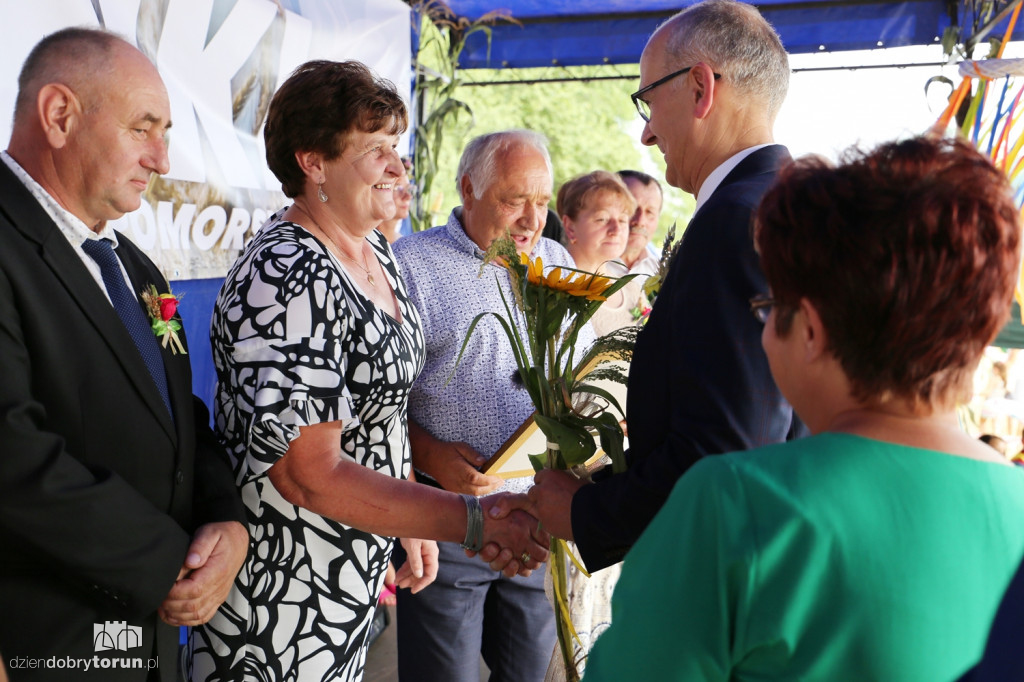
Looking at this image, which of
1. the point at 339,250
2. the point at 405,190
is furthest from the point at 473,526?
the point at 405,190

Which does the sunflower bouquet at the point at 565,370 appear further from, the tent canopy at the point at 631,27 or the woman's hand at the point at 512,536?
the tent canopy at the point at 631,27

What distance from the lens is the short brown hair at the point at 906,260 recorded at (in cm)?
91

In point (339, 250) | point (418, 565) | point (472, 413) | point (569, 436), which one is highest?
point (339, 250)

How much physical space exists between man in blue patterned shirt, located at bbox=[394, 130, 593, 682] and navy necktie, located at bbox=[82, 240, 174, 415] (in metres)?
1.02

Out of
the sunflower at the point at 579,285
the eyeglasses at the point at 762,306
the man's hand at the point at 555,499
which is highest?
the eyeglasses at the point at 762,306

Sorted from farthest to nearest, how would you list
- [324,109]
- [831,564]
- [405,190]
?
[405,190] < [324,109] < [831,564]

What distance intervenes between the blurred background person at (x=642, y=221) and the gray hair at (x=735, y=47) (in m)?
3.65

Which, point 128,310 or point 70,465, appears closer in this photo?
point 70,465

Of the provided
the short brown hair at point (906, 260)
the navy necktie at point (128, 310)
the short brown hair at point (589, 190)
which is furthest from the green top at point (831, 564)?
the short brown hair at point (589, 190)

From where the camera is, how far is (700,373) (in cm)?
147

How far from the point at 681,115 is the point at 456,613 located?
1729 mm

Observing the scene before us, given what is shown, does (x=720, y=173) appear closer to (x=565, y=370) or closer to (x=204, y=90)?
(x=565, y=370)

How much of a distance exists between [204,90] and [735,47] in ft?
8.23

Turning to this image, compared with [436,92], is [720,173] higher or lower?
lower
